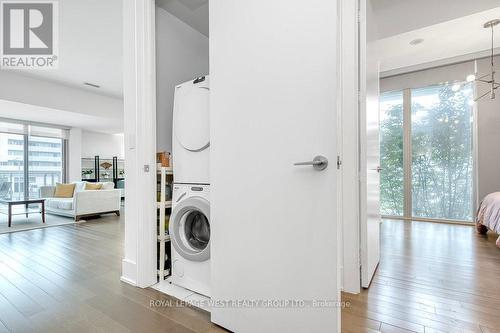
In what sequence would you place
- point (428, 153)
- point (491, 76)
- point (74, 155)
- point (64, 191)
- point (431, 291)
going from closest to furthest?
point (431, 291)
point (491, 76)
point (428, 153)
point (64, 191)
point (74, 155)

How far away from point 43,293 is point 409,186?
18.1ft

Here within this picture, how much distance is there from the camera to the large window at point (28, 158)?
6094 millimetres

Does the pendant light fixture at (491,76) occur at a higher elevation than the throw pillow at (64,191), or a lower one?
higher

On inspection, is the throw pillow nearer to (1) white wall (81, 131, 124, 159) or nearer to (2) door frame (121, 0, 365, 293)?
(1) white wall (81, 131, 124, 159)

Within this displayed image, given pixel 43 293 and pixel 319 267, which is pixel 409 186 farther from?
pixel 43 293

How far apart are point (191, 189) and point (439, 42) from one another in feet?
14.7

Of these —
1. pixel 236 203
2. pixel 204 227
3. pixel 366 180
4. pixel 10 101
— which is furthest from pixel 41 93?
pixel 366 180

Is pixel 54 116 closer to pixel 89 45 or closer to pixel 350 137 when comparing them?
pixel 89 45

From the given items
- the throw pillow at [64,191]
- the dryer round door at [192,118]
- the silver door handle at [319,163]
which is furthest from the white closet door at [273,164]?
the throw pillow at [64,191]

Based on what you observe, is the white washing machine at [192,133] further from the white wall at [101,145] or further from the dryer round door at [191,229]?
the white wall at [101,145]

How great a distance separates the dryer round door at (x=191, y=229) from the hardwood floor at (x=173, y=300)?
0.36m

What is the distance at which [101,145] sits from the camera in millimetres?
8305

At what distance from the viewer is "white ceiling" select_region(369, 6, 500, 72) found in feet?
10.8

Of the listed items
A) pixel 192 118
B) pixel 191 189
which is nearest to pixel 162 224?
pixel 191 189
